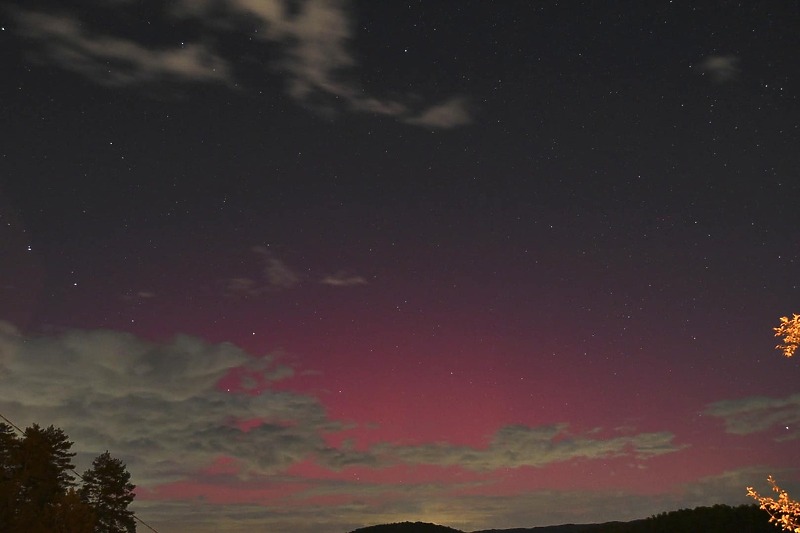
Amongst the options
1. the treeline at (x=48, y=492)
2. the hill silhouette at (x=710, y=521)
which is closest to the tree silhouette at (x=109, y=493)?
the treeline at (x=48, y=492)

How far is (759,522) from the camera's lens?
169 ft

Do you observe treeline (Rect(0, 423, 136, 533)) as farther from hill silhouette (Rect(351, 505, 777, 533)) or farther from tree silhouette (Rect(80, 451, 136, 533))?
hill silhouette (Rect(351, 505, 777, 533))

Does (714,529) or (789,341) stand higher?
(789,341)

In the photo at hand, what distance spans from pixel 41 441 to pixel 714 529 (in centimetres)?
4963

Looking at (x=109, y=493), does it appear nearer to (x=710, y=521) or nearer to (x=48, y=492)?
(x=48, y=492)

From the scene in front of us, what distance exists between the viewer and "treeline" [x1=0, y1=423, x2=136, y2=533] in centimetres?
4256

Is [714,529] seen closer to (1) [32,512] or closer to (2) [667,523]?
(2) [667,523]

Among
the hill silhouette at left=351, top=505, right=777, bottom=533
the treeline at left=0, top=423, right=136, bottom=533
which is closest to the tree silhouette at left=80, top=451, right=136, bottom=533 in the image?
the treeline at left=0, top=423, right=136, bottom=533

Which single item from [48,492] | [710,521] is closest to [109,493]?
[48,492]

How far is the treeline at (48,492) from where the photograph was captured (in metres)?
42.6

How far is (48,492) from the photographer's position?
48.8m

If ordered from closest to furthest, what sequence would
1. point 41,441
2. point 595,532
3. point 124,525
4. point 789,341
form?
1. point 789,341
2. point 41,441
3. point 124,525
4. point 595,532

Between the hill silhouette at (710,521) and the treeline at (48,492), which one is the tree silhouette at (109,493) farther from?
the hill silhouette at (710,521)

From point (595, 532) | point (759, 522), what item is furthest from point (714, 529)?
point (595, 532)
